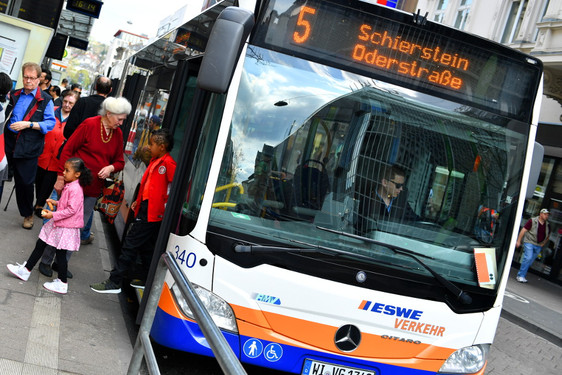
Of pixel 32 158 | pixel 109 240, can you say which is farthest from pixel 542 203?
pixel 32 158

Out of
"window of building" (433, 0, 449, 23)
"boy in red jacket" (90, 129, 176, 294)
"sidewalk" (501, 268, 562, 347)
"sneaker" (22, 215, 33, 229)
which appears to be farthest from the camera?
"window of building" (433, 0, 449, 23)

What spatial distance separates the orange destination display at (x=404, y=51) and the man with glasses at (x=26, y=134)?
14.1 ft

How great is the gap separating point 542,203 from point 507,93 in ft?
47.9

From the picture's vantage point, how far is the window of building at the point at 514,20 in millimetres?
21625

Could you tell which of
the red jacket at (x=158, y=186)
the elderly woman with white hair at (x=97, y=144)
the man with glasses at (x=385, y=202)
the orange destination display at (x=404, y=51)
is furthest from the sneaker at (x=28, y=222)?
the man with glasses at (x=385, y=202)

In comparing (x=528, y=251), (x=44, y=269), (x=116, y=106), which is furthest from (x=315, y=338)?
(x=528, y=251)

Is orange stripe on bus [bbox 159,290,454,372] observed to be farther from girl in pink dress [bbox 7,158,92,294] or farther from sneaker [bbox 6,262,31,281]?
sneaker [bbox 6,262,31,281]

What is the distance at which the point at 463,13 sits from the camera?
2584 cm

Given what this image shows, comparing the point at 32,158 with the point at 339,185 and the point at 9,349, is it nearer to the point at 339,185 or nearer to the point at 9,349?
the point at 9,349

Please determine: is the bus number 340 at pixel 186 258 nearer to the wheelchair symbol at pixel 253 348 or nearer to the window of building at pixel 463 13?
the wheelchair symbol at pixel 253 348

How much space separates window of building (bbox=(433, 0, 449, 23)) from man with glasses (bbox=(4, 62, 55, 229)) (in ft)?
71.3

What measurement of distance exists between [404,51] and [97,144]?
11.7 ft

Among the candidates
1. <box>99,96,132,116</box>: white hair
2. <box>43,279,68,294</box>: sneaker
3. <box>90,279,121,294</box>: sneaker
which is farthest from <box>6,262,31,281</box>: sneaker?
<box>99,96,132,116</box>: white hair

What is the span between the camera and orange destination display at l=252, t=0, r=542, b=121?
4754 mm
